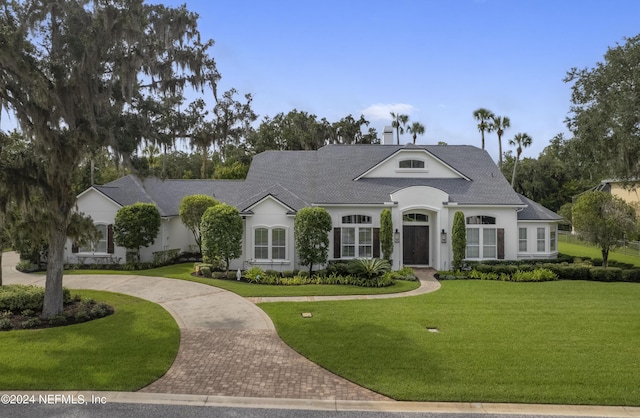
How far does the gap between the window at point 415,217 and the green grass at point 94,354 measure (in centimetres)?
1348

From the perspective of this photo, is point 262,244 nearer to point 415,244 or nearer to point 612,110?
point 415,244

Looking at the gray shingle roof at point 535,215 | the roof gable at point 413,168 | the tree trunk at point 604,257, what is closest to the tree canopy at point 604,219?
the tree trunk at point 604,257

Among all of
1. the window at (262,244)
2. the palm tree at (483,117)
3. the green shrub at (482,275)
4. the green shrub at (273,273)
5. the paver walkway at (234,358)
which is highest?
the palm tree at (483,117)

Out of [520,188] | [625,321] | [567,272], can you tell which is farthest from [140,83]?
[520,188]

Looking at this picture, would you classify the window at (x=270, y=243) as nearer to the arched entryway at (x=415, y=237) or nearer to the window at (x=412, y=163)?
the arched entryway at (x=415, y=237)

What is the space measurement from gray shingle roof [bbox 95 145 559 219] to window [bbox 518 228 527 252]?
933 millimetres

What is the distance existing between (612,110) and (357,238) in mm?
11968

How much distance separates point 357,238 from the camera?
822 inches

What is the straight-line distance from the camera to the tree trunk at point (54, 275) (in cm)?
1201

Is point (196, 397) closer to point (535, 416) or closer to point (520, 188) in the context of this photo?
point (535, 416)

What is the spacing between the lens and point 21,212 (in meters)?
11.9

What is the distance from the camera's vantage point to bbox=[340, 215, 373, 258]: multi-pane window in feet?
68.4

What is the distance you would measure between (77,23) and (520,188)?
169 ft

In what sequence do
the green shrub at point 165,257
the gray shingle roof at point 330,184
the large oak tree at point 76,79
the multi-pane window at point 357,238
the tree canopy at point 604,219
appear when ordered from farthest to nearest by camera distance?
the green shrub at point 165,257 < the gray shingle roof at point 330,184 < the multi-pane window at point 357,238 < the tree canopy at point 604,219 < the large oak tree at point 76,79
